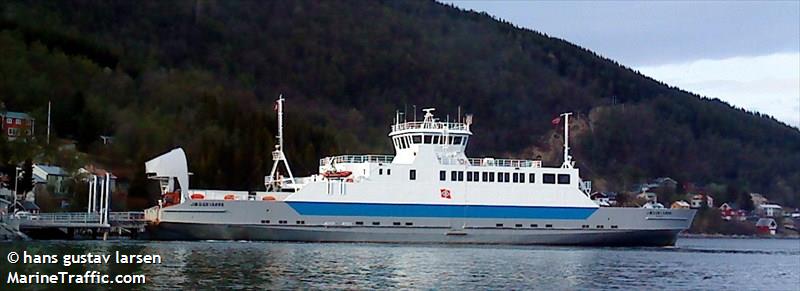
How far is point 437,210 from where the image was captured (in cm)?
4484

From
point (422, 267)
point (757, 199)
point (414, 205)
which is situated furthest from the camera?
point (757, 199)

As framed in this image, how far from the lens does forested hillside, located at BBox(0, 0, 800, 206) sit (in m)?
59.7

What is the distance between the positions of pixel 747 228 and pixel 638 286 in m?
69.6

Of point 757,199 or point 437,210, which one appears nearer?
point 437,210

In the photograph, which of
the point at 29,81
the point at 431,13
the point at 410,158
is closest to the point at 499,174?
the point at 410,158

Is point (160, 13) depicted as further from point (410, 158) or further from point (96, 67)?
point (410, 158)

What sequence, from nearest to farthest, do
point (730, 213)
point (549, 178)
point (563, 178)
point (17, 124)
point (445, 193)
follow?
point (445, 193), point (549, 178), point (563, 178), point (17, 124), point (730, 213)

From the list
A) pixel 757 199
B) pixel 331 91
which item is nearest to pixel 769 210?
pixel 757 199

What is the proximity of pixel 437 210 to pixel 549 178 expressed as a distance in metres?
5.26

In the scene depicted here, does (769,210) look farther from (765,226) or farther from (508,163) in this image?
(508,163)

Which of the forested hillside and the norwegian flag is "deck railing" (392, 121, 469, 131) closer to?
the norwegian flag

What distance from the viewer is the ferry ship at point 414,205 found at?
4309 cm

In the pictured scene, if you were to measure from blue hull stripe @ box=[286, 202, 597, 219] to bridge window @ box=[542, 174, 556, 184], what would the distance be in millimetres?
1185

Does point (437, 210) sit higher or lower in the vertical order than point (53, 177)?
lower
